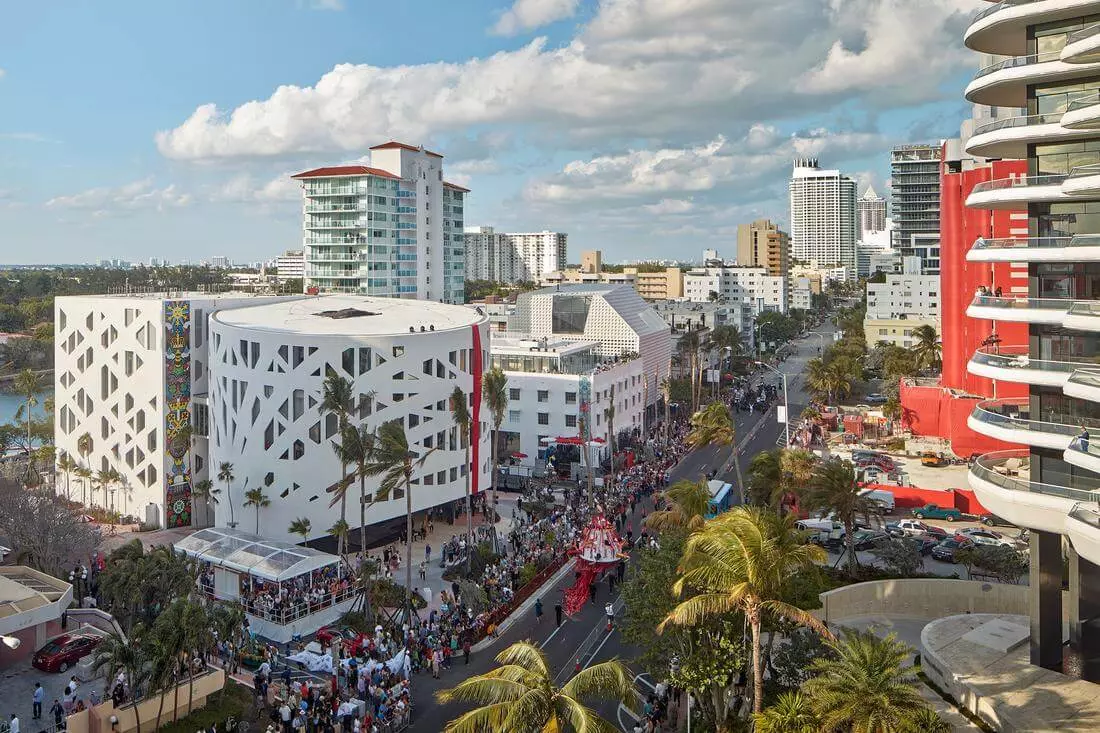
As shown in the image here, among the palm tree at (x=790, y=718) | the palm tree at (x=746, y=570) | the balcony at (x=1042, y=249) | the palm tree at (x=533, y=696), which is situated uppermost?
the balcony at (x=1042, y=249)

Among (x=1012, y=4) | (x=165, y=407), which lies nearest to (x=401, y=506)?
(x=165, y=407)

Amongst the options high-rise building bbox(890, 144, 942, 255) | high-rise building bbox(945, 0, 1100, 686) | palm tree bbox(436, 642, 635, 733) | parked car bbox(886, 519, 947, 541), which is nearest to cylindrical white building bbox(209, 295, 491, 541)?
parked car bbox(886, 519, 947, 541)

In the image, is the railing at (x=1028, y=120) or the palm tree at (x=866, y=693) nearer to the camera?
the palm tree at (x=866, y=693)

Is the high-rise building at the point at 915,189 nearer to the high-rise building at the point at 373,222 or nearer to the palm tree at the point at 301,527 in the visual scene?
the high-rise building at the point at 373,222

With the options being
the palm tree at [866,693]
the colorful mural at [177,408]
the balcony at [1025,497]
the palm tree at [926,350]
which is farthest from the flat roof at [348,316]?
the palm tree at [926,350]

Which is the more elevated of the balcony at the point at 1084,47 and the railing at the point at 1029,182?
the balcony at the point at 1084,47

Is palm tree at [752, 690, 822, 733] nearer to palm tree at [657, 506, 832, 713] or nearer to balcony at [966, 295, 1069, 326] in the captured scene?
palm tree at [657, 506, 832, 713]

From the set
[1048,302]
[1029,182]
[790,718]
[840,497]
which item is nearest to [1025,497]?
[1048,302]
